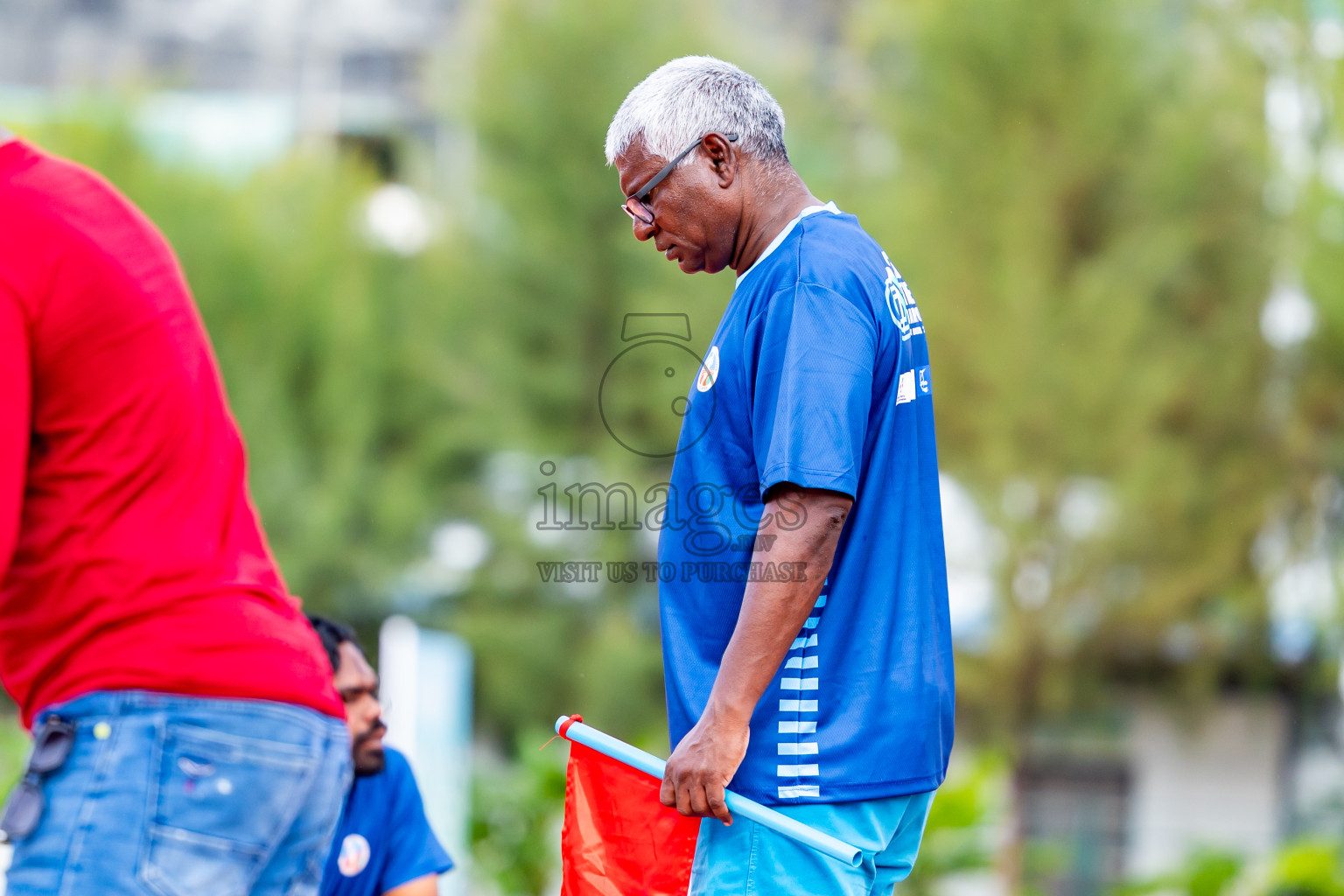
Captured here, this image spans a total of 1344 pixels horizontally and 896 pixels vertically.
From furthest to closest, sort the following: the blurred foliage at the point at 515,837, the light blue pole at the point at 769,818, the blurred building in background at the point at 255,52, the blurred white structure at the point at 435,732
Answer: the blurred building in background at the point at 255,52
the blurred foliage at the point at 515,837
the blurred white structure at the point at 435,732
the light blue pole at the point at 769,818

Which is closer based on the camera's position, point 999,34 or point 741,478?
point 741,478

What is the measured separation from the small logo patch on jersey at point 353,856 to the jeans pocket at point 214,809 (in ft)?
4.89

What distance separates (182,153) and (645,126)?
10950mm

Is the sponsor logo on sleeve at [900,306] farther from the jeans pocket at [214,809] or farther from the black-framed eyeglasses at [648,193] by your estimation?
the jeans pocket at [214,809]

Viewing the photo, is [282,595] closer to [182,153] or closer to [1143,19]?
[1143,19]

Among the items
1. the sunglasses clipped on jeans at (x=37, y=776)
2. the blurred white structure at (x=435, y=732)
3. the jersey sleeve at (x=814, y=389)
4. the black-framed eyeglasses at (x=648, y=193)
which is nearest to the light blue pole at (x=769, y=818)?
the jersey sleeve at (x=814, y=389)

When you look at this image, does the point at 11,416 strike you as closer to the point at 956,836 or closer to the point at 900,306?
the point at 900,306

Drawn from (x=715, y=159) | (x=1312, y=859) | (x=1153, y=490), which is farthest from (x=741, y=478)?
(x=1153, y=490)

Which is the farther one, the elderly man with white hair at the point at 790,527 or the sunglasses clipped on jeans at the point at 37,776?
the elderly man with white hair at the point at 790,527

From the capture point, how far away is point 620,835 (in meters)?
2.30

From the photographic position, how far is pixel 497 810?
8203mm

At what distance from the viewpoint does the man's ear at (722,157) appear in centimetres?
229

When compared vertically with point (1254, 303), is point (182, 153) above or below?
above

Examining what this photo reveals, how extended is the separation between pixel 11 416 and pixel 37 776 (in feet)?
1.49
